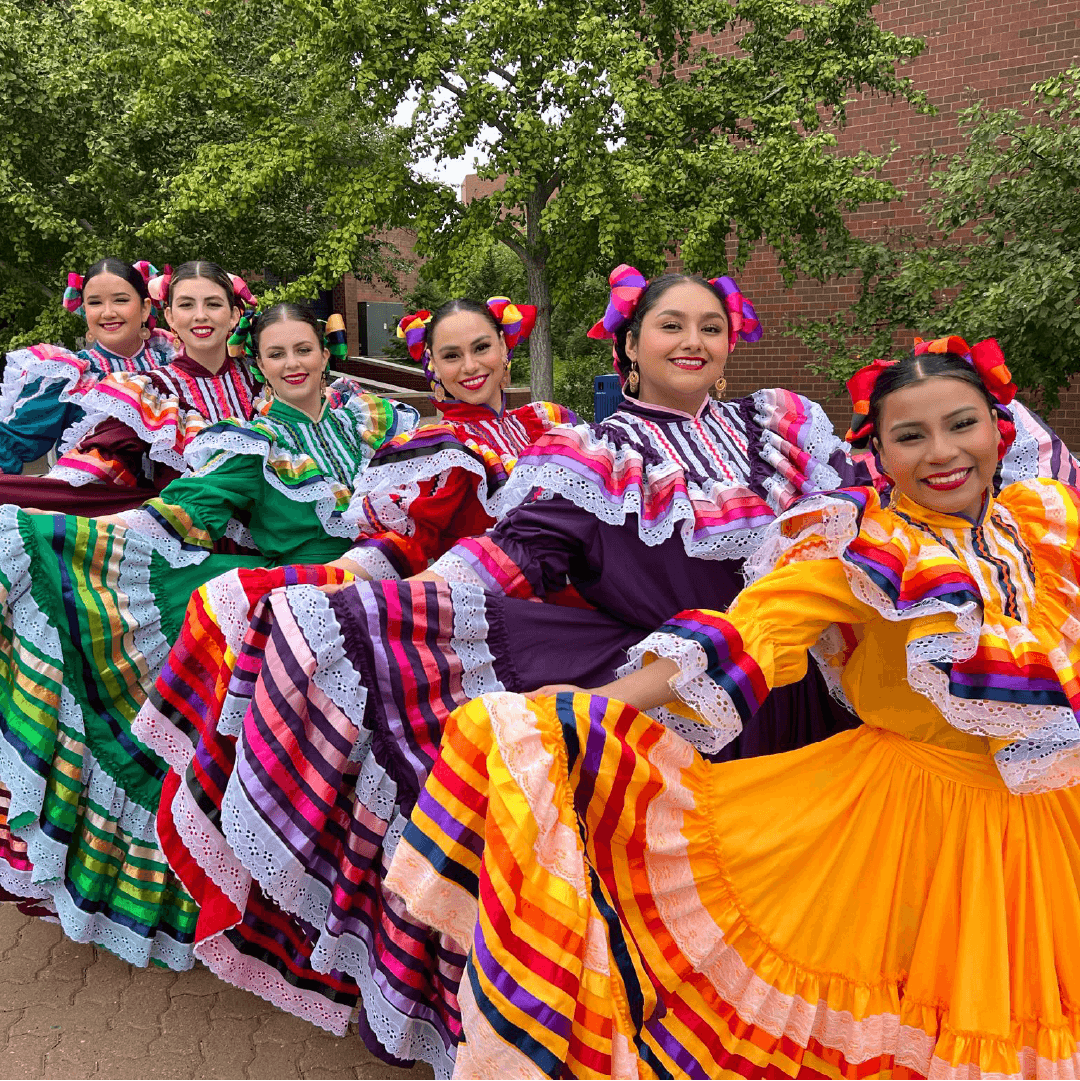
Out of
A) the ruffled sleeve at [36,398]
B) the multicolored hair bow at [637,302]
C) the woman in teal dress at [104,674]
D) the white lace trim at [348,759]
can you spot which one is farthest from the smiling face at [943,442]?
the ruffled sleeve at [36,398]

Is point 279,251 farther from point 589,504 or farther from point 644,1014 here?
point 644,1014

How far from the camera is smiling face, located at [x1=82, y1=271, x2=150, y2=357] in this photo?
15.1ft

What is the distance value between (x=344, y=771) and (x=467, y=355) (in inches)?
63.2

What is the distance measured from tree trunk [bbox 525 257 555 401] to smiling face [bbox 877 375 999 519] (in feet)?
32.2

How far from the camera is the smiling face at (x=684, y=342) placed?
98.1 inches

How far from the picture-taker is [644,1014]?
66.2 inches

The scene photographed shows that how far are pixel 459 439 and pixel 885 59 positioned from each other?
8434 mm

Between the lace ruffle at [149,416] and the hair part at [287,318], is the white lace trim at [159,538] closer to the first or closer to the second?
the lace ruffle at [149,416]

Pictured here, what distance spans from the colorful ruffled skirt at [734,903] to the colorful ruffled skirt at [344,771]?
45 centimetres

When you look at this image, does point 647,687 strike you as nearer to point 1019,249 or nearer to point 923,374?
point 923,374

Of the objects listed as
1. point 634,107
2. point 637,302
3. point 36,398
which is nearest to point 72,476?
point 36,398

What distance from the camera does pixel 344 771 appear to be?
213cm

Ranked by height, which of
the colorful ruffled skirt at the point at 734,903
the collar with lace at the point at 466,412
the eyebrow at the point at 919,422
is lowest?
the colorful ruffled skirt at the point at 734,903

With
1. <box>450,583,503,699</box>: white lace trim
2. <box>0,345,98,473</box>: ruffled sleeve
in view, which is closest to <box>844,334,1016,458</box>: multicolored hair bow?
<box>450,583,503,699</box>: white lace trim
